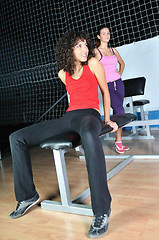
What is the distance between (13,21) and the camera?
5148 mm

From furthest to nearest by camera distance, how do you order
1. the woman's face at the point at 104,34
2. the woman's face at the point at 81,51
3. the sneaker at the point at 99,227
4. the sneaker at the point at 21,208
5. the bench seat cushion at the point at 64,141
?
the woman's face at the point at 104,34 → the woman's face at the point at 81,51 → the sneaker at the point at 21,208 → the bench seat cushion at the point at 64,141 → the sneaker at the point at 99,227

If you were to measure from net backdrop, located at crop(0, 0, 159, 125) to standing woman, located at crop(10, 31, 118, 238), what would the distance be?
2.43m

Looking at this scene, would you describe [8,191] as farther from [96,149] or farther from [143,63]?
[143,63]

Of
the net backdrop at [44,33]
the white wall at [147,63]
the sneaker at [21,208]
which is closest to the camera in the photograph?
the sneaker at [21,208]

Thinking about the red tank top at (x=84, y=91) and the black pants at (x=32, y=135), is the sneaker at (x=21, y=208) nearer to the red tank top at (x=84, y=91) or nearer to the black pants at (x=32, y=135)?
the black pants at (x=32, y=135)

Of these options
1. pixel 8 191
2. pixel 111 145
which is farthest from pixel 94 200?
pixel 111 145

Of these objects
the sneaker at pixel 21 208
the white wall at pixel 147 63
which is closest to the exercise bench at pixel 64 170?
the sneaker at pixel 21 208

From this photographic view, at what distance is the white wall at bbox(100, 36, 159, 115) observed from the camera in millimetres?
3793

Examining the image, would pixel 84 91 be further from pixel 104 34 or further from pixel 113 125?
pixel 104 34

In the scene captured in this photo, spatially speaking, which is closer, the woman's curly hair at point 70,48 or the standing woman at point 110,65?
the woman's curly hair at point 70,48

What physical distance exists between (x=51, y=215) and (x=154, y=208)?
60 cm

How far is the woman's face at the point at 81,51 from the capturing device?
5.52 ft

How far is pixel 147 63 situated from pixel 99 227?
3146mm

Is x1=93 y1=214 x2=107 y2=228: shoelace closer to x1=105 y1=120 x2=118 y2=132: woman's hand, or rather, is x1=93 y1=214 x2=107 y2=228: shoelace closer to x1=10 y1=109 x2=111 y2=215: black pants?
x1=10 y1=109 x2=111 y2=215: black pants
